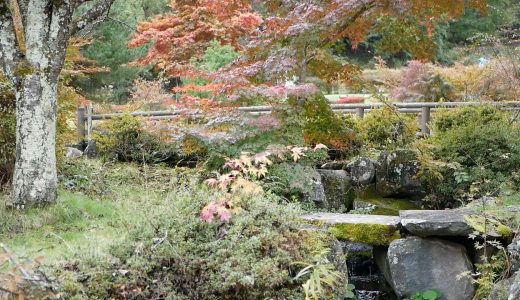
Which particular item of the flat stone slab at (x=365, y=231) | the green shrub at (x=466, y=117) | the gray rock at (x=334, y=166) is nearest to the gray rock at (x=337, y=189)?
the gray rock at (x=334, y=166)

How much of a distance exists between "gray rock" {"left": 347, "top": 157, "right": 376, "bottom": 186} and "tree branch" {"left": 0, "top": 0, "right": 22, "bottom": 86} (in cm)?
464

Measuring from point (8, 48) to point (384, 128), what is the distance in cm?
590

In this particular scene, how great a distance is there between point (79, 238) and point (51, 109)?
1737 mm

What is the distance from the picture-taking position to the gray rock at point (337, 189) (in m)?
8.02

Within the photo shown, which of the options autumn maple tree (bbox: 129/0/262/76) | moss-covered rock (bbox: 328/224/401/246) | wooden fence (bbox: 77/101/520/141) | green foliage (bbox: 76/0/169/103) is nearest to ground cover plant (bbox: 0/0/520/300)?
moss-covered rock (bbox: 328/224/401/246)

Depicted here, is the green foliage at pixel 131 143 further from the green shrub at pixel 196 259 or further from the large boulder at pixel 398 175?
the green shrub at pixel 196 259

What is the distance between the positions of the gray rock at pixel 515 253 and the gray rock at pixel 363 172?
10.4 ft

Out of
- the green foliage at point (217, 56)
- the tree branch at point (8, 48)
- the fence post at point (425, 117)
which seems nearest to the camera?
the tree branch at point (8, 48)

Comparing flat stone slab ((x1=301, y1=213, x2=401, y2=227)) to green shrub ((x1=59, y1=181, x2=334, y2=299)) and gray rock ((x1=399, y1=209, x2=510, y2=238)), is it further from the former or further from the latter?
green shrub ((x1=59, y1=181, x2=334, y2=299))

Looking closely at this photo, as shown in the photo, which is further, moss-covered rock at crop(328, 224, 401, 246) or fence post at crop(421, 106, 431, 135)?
fence post at crop(421, 106, 431, 135)

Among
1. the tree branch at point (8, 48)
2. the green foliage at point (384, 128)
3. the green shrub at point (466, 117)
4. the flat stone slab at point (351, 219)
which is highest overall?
the tree branch at point (8, 48)

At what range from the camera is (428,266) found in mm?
5719

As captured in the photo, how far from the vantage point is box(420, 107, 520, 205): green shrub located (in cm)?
769

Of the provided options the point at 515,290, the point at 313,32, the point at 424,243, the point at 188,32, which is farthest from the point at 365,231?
the point at 188,32
